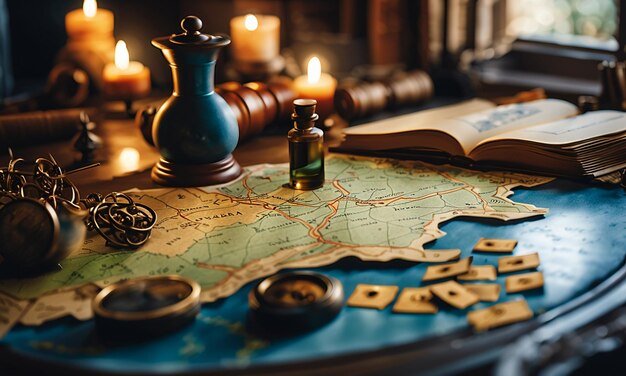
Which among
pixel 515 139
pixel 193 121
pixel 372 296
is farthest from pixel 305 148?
pixel 372 296

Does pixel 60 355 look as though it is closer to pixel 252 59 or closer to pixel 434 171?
pixel 434 171

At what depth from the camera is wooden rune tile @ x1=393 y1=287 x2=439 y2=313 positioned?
124 cm

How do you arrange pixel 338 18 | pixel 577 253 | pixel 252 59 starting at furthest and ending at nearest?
1. pixel 338 18
2. pixel 252 59
3. pixel 577 253

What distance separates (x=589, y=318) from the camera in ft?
3.79

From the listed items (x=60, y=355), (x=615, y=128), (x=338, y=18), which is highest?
(x=338, y=18)

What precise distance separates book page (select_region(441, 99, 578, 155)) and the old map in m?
0.11

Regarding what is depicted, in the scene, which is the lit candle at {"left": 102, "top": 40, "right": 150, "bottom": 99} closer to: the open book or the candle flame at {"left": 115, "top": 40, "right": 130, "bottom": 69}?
the candle flame at {"left": 115, "top": 40, "right": 130, "bottom": 69}

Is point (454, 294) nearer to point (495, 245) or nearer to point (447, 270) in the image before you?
point (447, 270)

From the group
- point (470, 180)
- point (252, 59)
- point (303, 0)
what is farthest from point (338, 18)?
point (470, 180)

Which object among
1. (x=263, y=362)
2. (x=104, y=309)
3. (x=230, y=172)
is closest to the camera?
(x=263, y=362)

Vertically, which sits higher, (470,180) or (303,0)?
(303,0)

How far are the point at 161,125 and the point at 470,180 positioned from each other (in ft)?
2.58

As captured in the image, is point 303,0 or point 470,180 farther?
point 303,0

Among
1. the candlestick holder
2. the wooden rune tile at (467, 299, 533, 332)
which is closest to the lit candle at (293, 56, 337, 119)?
the candlestick holder
